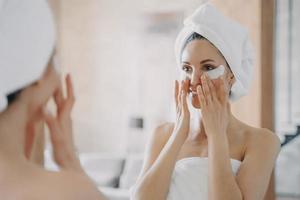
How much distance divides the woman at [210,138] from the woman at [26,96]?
51 cm

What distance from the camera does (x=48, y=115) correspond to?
0.48 metres

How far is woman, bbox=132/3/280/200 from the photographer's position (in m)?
0.92

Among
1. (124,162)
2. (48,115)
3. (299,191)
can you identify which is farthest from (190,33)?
(124,162)

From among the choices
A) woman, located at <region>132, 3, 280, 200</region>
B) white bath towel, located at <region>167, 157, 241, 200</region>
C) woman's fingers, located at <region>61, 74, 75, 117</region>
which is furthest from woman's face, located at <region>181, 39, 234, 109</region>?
woman's fingers, located at <region>61, 74, 75, 117</region>

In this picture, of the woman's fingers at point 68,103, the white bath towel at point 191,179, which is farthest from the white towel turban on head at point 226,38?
the woman's fingers at point 68,103

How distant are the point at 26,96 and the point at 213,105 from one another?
56cm

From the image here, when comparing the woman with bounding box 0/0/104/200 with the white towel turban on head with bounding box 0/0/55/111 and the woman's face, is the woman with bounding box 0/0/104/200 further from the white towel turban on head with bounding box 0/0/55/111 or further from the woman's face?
the woman's face

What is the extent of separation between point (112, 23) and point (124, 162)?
1.55 meters

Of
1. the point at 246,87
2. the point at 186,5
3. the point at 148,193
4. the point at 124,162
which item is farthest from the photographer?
the point at 186,5

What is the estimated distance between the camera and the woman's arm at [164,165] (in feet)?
3.10

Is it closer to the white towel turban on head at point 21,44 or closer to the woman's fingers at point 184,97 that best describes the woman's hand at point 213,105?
the woman's fingers at point 184,97

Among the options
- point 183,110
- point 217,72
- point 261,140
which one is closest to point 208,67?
point 217,72

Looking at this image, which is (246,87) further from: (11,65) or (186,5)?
(186,5)

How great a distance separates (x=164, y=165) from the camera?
958 millimetres
